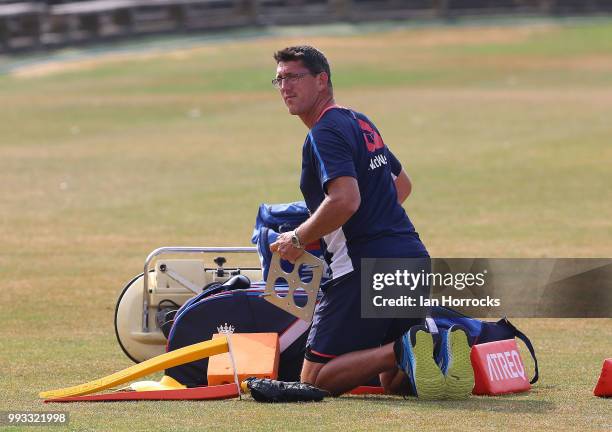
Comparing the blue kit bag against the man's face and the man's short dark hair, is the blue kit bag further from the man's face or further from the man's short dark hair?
the man's short dark hair

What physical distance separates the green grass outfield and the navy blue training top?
2.45ft

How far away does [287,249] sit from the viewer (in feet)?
24.1

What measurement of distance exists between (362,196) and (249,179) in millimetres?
12968

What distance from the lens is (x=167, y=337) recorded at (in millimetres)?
8500

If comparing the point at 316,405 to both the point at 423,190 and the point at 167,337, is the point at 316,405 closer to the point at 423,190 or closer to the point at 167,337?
the point at 167,337

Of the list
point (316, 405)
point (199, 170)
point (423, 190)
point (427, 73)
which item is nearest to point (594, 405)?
point (316, 405)

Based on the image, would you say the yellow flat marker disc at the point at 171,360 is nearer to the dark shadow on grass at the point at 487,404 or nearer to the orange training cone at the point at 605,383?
the dark shadow on grass at the point at 487,404

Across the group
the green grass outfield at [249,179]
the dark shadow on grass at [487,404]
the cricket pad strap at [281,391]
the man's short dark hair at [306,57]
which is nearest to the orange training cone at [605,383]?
the green grass outfield at [249,179]

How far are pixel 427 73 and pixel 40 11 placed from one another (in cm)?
1180

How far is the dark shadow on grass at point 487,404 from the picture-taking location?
7.02 meters

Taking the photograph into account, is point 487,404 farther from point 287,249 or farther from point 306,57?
point 306,57

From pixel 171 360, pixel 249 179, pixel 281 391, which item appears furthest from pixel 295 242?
pixel 249 179

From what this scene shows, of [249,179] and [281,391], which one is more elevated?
[281,391]

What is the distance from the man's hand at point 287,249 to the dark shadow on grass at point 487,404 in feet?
2.62
